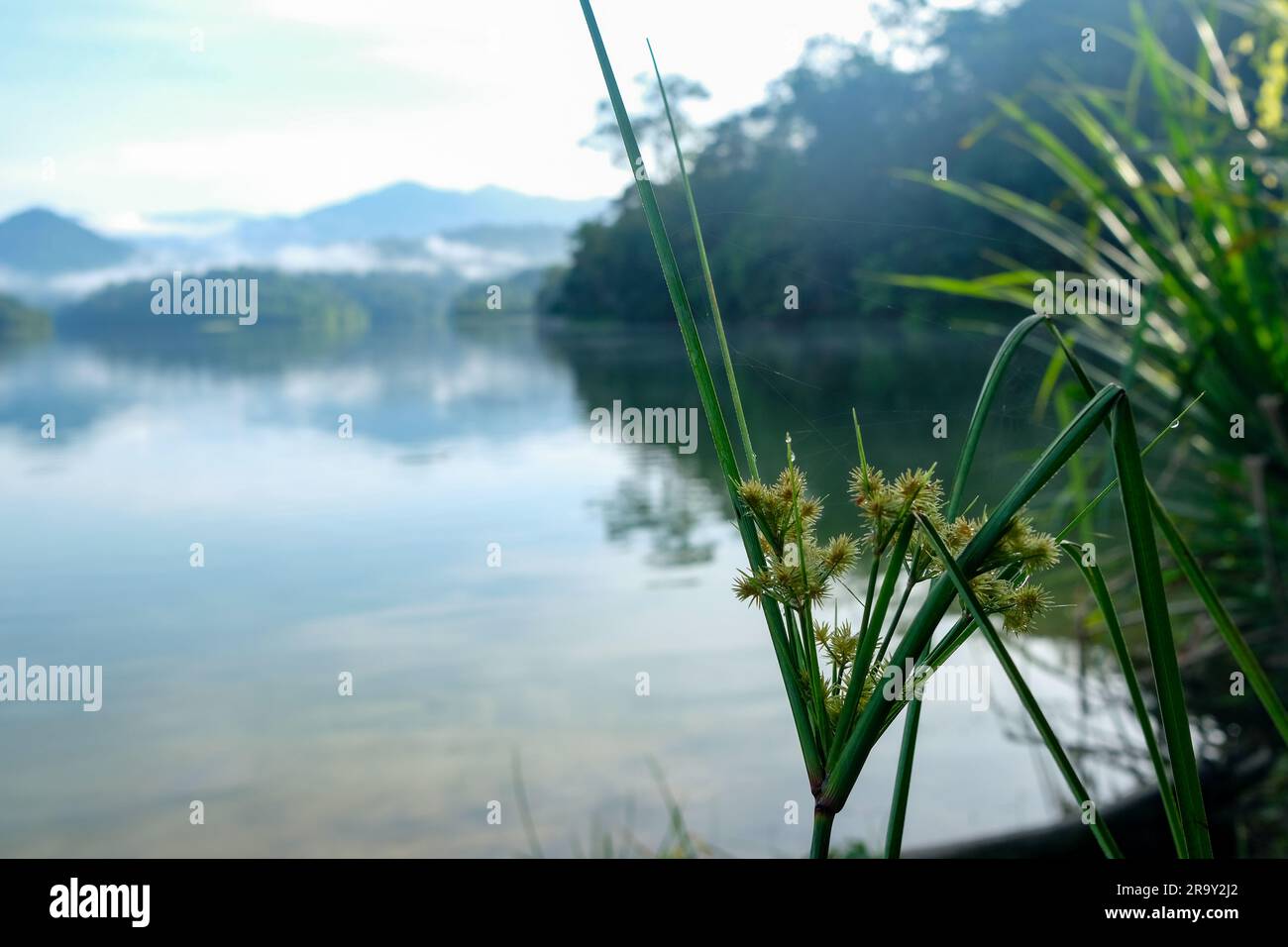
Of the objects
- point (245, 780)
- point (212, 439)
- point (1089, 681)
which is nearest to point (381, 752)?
point (245, 780)

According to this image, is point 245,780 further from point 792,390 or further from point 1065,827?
point 792,390

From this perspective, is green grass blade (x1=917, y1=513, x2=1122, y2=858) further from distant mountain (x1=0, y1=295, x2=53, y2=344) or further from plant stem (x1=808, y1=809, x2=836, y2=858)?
distant mountain (x1=0, y1=295, x2=53, y2=344)

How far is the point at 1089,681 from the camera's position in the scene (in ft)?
11.8

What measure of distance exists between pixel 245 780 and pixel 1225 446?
3140 mm

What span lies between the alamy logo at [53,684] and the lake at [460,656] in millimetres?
68

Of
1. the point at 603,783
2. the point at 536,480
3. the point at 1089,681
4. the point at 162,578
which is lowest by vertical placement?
the point at 603,783

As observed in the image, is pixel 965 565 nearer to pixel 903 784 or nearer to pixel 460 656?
pixel 903 784

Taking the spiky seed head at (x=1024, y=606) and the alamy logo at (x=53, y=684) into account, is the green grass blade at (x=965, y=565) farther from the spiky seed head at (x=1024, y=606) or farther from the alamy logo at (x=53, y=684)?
the alamy logo at (x=53, y=684)

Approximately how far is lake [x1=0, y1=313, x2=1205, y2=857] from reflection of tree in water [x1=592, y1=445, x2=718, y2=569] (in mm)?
38

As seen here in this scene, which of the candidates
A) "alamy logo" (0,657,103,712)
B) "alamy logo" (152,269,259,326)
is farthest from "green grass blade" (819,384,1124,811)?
"alamy logo" (0,657,103,712)

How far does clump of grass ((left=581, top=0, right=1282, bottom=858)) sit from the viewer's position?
281 mm

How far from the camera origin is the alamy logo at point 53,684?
4.48 metres
